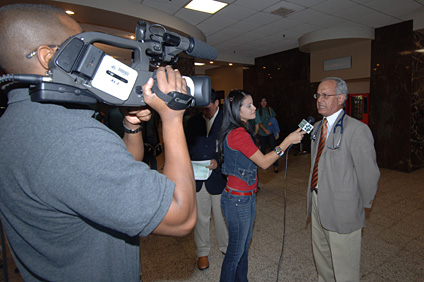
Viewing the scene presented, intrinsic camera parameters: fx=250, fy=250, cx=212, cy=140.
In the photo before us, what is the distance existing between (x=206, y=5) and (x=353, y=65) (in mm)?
4390

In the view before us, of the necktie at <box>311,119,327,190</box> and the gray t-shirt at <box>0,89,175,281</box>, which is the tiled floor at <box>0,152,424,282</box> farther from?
the gray t-shirt at <box>0,89,175,281</box>

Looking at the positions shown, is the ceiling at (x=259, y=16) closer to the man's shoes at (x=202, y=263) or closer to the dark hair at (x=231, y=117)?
the dark hair at (x=231, y=117)

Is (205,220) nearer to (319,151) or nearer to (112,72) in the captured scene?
(319,151)

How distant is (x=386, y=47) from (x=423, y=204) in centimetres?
387

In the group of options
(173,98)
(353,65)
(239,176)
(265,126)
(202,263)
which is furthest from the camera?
(353,65)

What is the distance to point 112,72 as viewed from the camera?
65cm

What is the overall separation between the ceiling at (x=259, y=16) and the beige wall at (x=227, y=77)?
4.77m

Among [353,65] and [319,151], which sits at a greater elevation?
[353,65]

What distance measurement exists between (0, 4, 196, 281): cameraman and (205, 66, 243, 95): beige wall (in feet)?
36.4

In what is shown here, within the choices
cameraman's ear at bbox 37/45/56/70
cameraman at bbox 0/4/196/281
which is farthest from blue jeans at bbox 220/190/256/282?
cameraman's ear at bbox 37/45/56/70

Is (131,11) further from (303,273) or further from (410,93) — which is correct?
(410,93)

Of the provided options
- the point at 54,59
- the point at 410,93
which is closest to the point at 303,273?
the point at 54,59

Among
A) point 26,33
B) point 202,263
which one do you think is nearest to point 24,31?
point 26,33

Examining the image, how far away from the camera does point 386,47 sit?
5863mm
